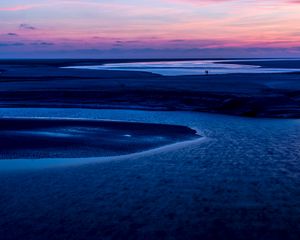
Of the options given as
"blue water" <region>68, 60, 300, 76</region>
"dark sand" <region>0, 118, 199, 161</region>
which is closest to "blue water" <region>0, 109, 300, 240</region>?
"dark sand" <region>0, 118, 199, 161</region>

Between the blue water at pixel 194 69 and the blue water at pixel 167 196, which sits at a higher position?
the blue water at pixel 194 69

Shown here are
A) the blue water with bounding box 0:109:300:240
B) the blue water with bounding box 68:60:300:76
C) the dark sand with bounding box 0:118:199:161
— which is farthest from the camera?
the blue water with bounding box 68:60:300:76

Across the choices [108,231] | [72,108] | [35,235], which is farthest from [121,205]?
[72,108]

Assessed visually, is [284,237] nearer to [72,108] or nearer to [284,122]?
[284,122]

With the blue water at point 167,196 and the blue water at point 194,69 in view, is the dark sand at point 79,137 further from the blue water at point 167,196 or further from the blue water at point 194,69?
the blue water at point 194,69

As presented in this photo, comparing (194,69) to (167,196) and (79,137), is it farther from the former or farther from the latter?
(167,196)

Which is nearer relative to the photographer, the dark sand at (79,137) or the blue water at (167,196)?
the blue water at (167,196)

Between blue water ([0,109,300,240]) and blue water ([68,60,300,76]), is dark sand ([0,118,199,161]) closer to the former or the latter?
blue water ([0,109,300,240])

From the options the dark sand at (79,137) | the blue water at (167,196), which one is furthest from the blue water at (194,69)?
the blue water at (167,196)
